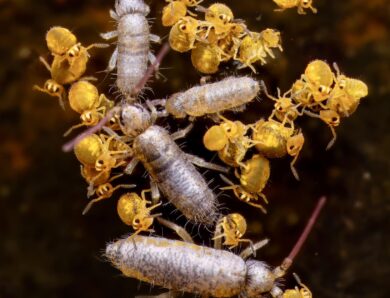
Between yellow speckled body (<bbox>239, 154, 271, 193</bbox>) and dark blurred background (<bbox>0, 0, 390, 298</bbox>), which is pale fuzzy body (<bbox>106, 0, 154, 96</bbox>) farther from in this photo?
yellow speckled body (<bbox>239, 154, 271, 193</bbox>)

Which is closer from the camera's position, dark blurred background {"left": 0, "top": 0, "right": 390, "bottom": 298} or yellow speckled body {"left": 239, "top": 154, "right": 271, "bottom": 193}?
yellow speckled body {"left": 239, "top": 154, "right": 271, "bottom": 193}

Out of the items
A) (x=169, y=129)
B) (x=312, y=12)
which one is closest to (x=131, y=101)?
(x=169, y=129)

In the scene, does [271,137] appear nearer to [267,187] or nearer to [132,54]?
[267,187]

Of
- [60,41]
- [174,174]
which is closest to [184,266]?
[174,174]

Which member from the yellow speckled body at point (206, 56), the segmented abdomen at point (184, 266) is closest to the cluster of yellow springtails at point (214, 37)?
the yellow speckled body at point (206, 56)

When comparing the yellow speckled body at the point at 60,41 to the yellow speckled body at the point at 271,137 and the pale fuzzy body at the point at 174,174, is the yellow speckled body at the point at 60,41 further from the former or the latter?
the yellow speckled body at the point at 271,137

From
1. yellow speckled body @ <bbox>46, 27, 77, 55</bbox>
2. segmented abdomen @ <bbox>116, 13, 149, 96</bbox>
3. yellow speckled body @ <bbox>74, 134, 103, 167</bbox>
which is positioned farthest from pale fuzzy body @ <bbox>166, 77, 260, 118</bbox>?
yellow speckled body @ <bbox>46, 27, 77, 55</bbox>
